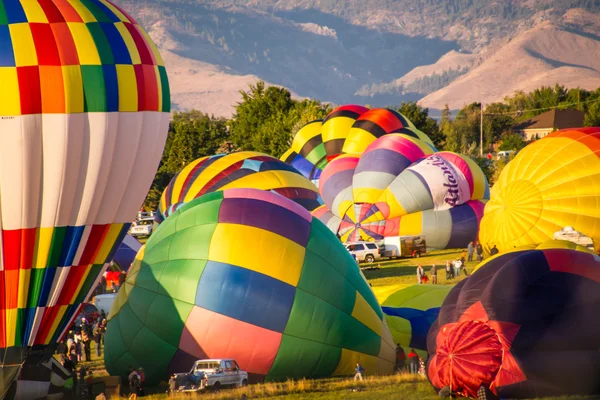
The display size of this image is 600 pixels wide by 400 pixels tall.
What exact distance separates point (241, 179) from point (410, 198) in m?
5.50

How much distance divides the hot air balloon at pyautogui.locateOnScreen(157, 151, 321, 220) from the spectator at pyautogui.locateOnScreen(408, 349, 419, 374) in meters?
16.4

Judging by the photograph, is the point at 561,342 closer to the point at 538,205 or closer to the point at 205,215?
the point at 205,215

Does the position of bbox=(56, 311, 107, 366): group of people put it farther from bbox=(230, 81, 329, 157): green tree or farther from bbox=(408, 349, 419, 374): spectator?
bbox=(230, 81, 329, 157): green tree

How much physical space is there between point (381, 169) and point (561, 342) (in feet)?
72.7

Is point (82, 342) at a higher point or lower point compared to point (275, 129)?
lower

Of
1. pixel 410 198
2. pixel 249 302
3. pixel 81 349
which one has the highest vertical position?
pixel 410 198

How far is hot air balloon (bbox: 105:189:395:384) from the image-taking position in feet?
52.5

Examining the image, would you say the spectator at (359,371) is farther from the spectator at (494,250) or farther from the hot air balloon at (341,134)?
the hot air balloon at (341,134)

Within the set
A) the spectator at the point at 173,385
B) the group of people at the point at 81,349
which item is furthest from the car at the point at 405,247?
the spectator at the point at 173,385

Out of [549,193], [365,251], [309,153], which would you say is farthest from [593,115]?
[549,193]

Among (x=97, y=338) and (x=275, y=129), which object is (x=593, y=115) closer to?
(x=275, y=129)

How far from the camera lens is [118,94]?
52.2 ft

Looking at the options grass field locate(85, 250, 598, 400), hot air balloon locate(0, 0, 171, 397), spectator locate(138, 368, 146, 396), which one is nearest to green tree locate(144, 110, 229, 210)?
hot air balloon locate(0, 0, 171, 397)

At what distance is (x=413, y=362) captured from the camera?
17.2 meters
